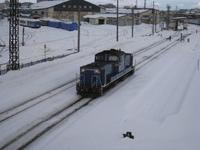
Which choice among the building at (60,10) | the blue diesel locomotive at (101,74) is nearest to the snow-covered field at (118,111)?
the blue diesel locomotive at (101,74)

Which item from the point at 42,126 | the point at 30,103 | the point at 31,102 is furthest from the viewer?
the point at 31,102

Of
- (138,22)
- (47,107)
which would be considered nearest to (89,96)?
(47,107)

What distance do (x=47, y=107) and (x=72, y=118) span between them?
2965mm

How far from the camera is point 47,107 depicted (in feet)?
80.8

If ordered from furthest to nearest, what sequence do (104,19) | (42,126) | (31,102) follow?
1. (104,19)
2. (31,102)
3. (42,126)

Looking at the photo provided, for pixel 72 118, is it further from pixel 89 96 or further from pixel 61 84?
pixel 61 84

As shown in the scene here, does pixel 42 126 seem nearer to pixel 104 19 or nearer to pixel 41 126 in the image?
pixel 41 126

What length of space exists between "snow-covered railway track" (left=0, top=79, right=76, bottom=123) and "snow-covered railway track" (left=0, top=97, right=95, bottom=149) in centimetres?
212

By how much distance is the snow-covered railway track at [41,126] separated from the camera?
1792cm

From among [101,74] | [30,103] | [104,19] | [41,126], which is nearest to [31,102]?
[30,103]

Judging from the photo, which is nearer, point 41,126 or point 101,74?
point 41,126

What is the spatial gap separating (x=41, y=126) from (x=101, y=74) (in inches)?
330

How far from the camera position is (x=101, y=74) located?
27.8 metres

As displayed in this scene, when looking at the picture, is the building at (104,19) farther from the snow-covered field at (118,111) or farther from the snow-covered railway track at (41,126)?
the snow-covered railway track at (41,126)
